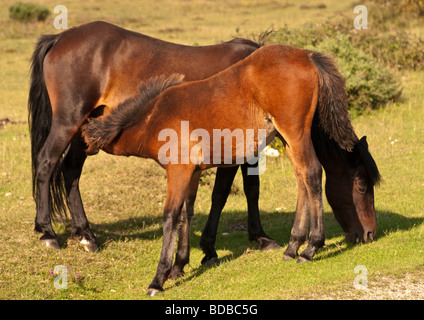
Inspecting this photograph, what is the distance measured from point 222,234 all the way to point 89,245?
1.97 meters

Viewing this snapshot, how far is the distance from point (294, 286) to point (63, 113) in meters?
3.53

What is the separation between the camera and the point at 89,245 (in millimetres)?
7578

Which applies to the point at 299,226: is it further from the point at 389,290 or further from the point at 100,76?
the point at 100,76

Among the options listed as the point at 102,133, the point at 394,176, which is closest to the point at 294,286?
the point at 102,133

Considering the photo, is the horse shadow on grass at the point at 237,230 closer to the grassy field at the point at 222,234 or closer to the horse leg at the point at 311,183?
the grassy field at the point at 222,234

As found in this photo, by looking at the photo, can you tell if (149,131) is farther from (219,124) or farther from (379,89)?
(379,89)

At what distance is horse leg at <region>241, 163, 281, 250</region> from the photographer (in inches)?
300

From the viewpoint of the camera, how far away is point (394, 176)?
9.93 meters

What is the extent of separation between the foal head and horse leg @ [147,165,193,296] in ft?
6.42

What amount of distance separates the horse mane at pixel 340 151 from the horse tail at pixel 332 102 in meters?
0.37

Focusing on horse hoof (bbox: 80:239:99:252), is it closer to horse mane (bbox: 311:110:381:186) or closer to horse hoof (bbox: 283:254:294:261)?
horse hoof (bbox: 283:254:294:261)

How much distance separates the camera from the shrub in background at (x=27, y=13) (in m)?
30.7

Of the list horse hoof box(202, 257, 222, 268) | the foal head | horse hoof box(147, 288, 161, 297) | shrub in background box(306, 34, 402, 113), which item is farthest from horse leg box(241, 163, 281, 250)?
shrub in background box(306, 34, 402, 113)

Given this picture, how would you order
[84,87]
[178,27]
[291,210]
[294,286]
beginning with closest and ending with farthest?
1. [294,286]
2. [84,87]
3. [291,210]
4. [178,27]
